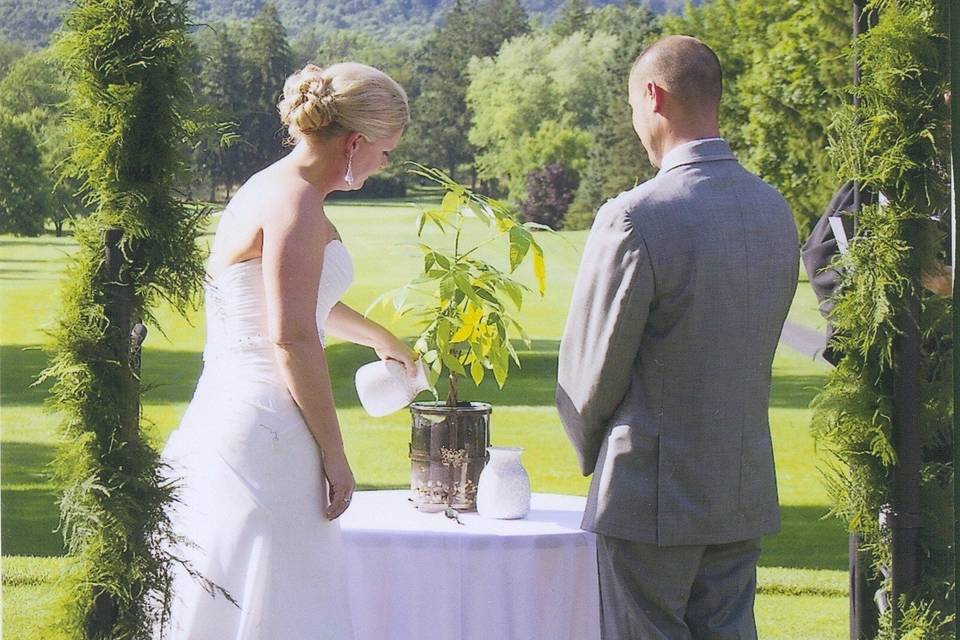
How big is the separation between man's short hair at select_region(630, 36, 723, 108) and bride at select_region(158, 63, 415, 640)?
458 millimetres

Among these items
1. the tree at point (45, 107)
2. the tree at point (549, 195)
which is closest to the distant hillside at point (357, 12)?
the tree at point (549, 195)

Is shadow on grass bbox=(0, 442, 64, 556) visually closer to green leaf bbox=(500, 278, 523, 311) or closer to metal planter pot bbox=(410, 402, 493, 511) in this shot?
metal planter pot bbox=(410, 402, 493, 511)

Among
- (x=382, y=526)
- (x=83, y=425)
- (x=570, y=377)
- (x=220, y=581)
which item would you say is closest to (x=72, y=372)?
(x=83, y=425)

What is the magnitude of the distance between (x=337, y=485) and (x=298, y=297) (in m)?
0.35

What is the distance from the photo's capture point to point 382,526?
2.35 m

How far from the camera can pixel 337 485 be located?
7.32 ft

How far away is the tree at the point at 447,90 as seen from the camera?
32.5 feet

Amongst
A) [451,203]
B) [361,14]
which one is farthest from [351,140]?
[361,14]

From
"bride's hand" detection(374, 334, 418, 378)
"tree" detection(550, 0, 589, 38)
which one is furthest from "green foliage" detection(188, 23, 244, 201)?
"tree" detection(550, 0, 589, 38)

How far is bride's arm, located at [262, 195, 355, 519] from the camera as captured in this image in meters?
2.11

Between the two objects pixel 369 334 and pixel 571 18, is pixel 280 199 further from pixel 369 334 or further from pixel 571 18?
pixel 571 18

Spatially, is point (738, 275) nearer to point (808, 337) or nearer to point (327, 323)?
point (327, 323)

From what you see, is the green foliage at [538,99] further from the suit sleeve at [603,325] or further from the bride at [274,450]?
the suit sleeve at [603,325]

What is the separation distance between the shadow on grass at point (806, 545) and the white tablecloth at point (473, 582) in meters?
3.84
